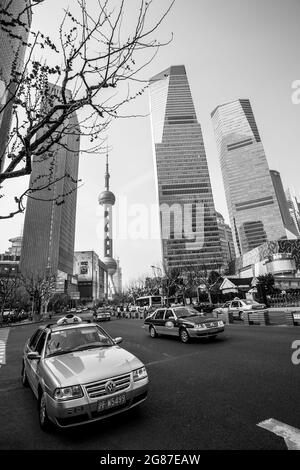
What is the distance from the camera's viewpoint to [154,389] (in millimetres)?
5426

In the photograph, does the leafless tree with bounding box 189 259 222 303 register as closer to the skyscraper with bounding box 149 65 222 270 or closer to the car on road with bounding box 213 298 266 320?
the car on road with bounding box 213 298 266 320

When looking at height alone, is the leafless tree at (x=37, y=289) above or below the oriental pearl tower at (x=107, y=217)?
below

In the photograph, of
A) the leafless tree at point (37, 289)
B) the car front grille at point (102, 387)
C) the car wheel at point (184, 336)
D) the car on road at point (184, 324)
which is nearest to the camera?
the car front grille at point (102, 387)

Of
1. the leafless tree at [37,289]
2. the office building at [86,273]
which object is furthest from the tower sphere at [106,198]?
the leafless tree at [37,289]

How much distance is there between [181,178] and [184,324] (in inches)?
6452

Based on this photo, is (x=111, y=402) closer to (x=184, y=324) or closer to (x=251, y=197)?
(x=184, y=324)

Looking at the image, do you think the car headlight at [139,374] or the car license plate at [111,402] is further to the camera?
the car headlight at [139,374]

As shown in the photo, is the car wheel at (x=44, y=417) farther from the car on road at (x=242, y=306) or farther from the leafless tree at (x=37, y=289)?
the leafless tree at (x=37, y=289)

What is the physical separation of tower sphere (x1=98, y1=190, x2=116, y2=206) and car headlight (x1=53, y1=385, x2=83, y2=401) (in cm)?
18071

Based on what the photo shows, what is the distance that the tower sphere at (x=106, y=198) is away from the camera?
179250 millimetres

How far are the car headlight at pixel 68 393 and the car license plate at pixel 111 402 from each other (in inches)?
13.0

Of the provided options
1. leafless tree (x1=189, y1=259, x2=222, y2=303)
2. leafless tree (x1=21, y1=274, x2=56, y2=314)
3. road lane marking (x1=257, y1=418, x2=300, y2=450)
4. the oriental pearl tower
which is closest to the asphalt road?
road lane marking (x1=257, y1=418, x2=300, y2=450)

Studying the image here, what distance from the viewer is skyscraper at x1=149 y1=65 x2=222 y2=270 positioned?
510 feet
